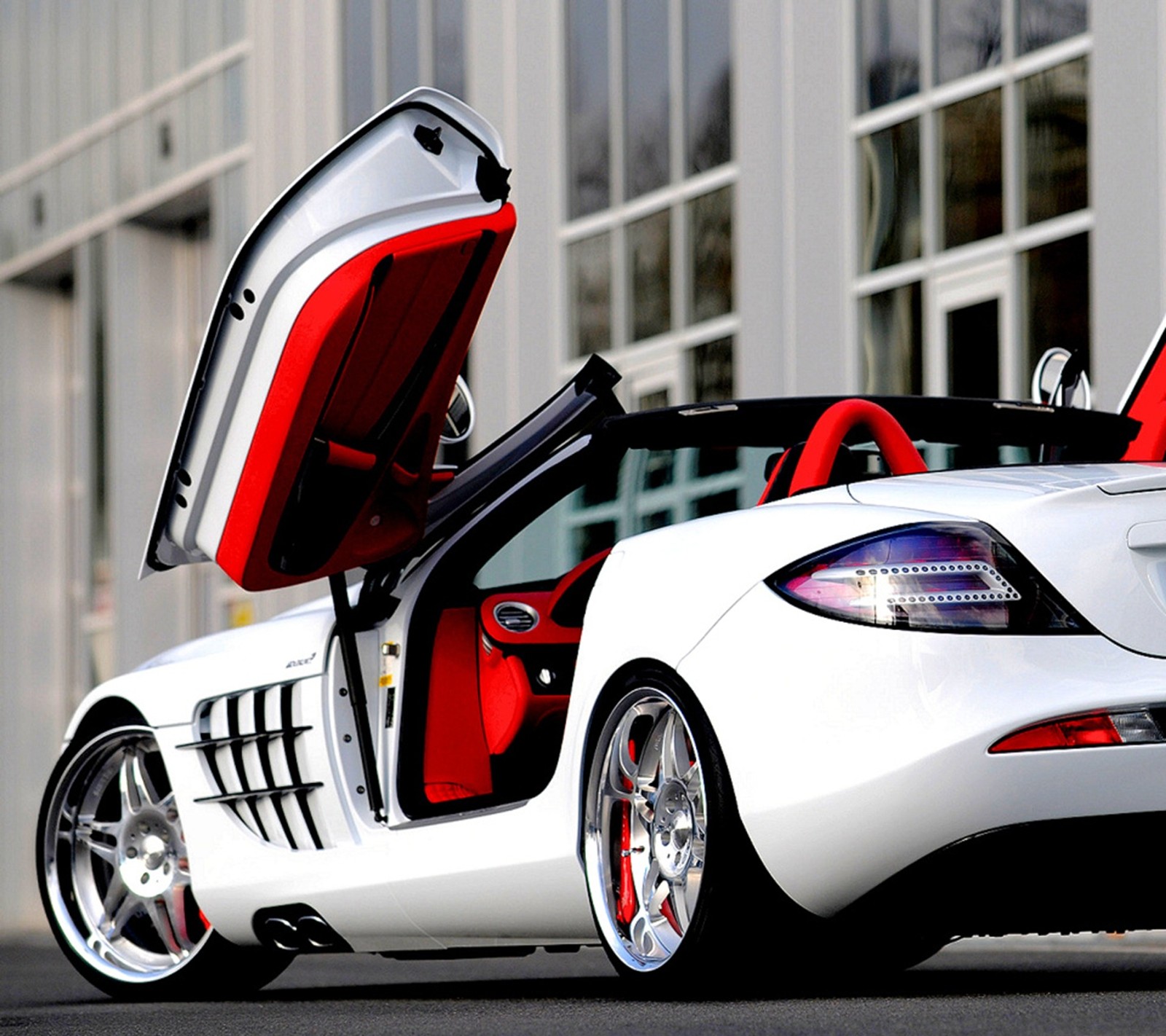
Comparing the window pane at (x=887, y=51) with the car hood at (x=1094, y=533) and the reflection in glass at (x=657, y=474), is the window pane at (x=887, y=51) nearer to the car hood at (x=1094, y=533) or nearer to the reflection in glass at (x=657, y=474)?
the reflection in glass at (x=657, y=474)

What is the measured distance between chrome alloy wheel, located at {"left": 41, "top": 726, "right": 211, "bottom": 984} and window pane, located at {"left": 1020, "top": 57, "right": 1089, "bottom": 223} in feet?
20.6

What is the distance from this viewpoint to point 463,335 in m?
5.87

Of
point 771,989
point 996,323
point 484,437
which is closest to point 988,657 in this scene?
point 771,989

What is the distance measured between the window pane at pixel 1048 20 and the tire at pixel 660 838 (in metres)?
7.54

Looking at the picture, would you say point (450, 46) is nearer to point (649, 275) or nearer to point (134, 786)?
point (649, 275)

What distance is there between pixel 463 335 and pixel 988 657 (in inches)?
74.9

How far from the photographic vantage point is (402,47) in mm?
18828

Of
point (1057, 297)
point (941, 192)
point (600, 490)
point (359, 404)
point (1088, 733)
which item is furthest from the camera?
point (941, 192)

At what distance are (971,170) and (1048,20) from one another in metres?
0.90

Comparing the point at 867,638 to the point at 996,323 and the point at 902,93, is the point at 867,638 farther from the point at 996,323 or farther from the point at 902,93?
the point at 902,93

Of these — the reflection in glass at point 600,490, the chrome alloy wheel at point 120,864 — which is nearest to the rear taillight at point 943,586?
the reflection in glass at point 600,490

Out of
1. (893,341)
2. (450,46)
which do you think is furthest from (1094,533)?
(450,46)

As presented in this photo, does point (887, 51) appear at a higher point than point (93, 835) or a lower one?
higher

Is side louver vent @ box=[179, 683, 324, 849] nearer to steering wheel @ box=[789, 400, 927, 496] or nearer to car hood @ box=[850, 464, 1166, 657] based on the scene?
steering wheel @ box=[789, 400, 927, 496]
